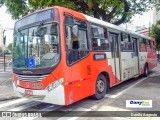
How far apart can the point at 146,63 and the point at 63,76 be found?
9635 millimetres

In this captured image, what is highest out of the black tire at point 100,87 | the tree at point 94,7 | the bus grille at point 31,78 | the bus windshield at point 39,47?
the tree at point 94,7

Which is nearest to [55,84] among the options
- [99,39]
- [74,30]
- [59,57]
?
[59,57]

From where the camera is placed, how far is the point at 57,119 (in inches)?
216

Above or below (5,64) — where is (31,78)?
above

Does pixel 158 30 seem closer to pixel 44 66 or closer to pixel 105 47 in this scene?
pixel 105 47

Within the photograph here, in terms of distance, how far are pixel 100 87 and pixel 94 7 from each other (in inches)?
252

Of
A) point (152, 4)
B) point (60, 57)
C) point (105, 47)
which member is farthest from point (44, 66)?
point (152, 4)

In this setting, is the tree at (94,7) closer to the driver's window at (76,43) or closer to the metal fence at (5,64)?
the driver's window at (76,43)

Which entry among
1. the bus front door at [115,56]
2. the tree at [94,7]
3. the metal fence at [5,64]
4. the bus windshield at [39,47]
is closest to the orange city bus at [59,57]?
the bus windshield at [39,47]

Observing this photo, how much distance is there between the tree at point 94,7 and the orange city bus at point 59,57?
386 centimetres

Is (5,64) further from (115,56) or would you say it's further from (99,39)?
(99,39)

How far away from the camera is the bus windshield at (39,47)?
18.4 feet

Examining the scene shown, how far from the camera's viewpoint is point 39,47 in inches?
229

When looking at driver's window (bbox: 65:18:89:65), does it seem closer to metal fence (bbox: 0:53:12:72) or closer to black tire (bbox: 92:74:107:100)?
black tire (bbox: 92:74:107:100)
